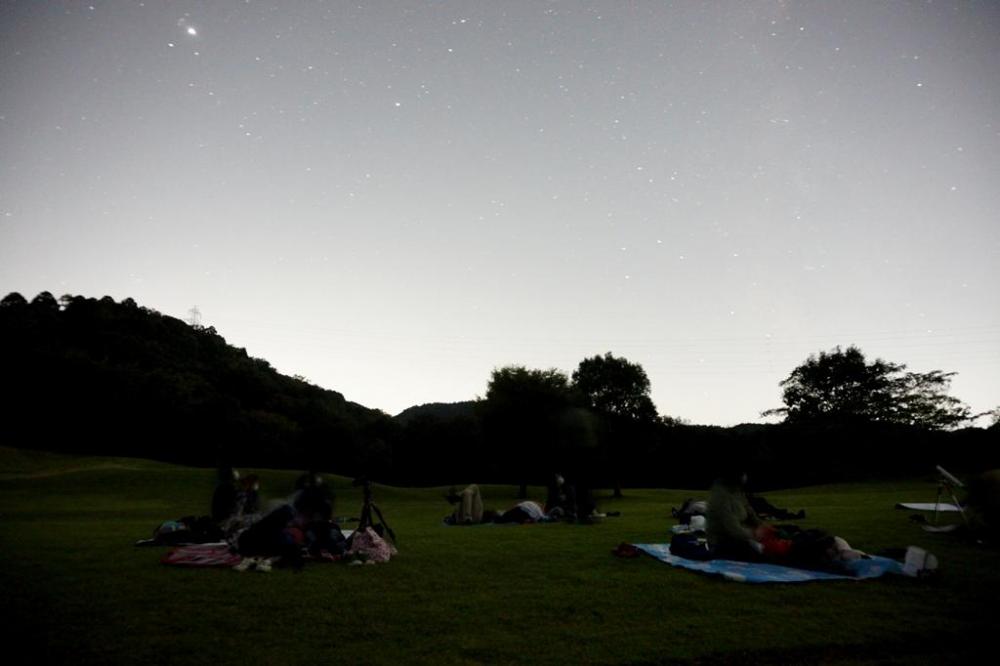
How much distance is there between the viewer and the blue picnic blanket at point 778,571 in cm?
877

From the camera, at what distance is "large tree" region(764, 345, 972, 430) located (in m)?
68.1

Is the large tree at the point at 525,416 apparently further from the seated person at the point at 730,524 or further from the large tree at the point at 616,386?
the seated person at the point at 730,524

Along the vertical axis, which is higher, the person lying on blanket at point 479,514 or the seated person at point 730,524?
the seated person at point 730,524

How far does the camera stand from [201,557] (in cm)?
1062

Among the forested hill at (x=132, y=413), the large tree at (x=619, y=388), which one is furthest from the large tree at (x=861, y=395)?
the forested hill at (x=132, y=413)

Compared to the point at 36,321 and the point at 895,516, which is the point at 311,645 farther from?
the point at 36,321

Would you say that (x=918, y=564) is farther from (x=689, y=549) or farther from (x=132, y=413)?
(x=132, y=413)

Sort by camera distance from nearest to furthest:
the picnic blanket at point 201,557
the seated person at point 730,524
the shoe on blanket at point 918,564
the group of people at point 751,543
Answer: the shoe on blanket at point 918,564 → the group of people at point 751,543 → the picnic blanket at point 201,557 → the seated person at point 730,524

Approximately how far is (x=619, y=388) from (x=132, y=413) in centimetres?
5388

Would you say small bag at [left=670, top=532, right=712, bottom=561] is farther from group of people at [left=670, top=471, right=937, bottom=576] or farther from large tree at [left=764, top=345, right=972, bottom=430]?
large tree at [left=764, top=345, right=972, bottom=430]

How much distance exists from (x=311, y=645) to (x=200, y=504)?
26689 mm

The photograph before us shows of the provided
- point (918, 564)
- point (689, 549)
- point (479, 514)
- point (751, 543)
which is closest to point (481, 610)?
point (689, 549)

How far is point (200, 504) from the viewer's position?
28219 millimetres

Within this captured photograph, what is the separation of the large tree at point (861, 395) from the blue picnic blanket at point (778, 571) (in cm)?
6293
